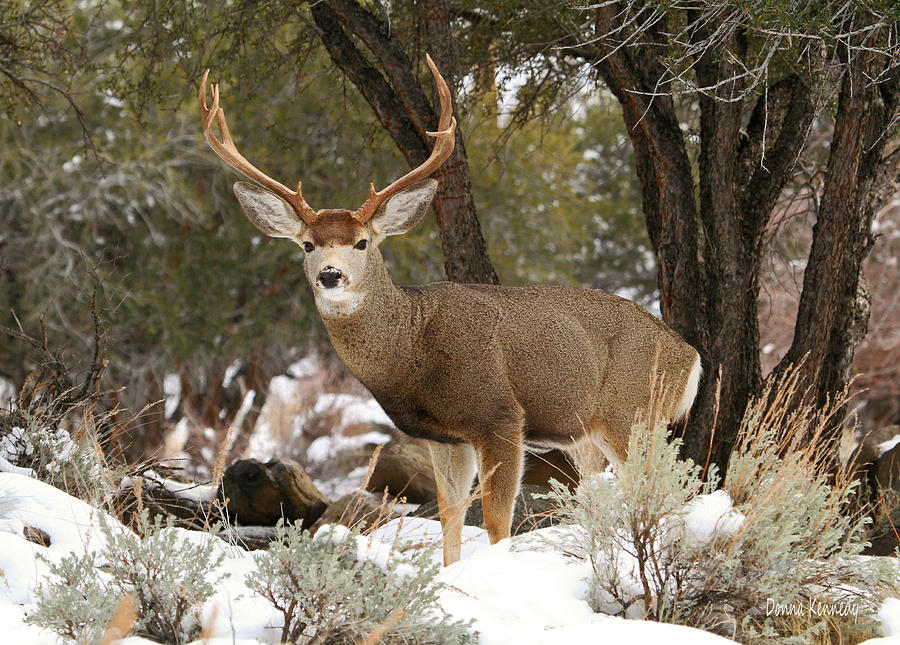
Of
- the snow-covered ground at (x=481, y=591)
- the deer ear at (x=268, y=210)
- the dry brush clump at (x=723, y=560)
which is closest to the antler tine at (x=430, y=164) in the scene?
the deer ear at (x=268, y=210)

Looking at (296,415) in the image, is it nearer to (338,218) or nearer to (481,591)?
(338,218)

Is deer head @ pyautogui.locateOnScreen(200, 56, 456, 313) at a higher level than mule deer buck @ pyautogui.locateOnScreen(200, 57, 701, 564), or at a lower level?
higher

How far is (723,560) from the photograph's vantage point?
423cm

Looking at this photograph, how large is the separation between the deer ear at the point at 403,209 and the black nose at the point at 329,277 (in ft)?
2.32

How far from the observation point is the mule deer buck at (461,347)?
6.05 m

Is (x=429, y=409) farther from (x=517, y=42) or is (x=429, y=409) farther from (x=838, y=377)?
(x=517, y=42)

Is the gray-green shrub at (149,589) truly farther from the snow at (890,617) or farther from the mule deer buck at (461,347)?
the snow at (890,617)

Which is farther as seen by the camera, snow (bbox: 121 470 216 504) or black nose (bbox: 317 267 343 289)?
snow (bbox: 121 470 216 504)

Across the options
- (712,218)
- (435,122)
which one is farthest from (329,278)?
(712,218)

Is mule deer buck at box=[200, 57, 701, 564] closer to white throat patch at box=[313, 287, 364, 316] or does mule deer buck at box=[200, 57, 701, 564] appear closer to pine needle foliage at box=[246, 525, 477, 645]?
white throat patch at box=[313, 287, 364, 316]

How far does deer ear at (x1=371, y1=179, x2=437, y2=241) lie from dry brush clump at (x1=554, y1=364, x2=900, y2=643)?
7.46 feet

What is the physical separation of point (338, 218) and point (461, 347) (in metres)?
1.01

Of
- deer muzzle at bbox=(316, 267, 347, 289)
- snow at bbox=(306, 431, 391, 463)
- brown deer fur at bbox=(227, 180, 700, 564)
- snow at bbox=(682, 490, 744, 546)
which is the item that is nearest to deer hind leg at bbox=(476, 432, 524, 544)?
brown deer fur at bbox=(227, 180, 700, 564)

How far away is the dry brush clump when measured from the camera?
4.30 metres
